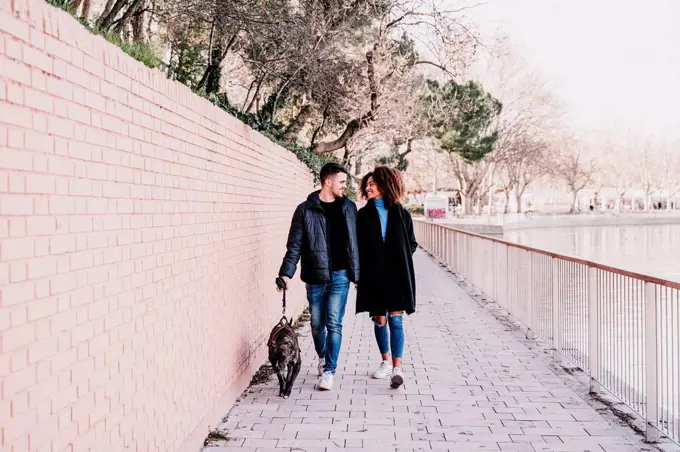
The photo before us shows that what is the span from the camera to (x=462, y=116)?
106ft

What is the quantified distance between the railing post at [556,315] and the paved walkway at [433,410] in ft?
0.70

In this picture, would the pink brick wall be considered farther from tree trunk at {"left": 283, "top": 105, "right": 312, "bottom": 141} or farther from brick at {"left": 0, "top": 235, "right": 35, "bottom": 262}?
tree trunk at {"left": 283, "top": 105, "right": 312, "bottom": 141}

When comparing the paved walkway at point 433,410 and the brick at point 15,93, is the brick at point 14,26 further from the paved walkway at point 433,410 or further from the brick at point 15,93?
the paved walkway at point 433,410

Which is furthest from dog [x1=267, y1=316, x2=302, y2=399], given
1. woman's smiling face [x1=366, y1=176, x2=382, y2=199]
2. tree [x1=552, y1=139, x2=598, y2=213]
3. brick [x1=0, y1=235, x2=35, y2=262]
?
tree [x1=552, y1=139, x2=598, y2=213]

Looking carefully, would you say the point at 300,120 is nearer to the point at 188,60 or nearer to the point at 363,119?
the point at 363,119

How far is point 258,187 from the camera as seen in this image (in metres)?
8.03

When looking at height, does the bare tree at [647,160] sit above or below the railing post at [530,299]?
above

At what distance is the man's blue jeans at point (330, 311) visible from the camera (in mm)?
6656

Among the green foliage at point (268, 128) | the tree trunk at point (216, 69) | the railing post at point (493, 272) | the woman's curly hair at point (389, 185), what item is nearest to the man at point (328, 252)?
the woman's curly hair at point (389, 185)

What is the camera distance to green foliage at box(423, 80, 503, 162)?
88.0 feet

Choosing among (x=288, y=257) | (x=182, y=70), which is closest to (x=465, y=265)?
(x=182, y=70)

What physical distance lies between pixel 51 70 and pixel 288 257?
13.2ft

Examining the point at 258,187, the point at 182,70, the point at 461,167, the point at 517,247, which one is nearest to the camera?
the point at 258,187

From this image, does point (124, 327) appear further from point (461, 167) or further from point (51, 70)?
point (461, 167)
